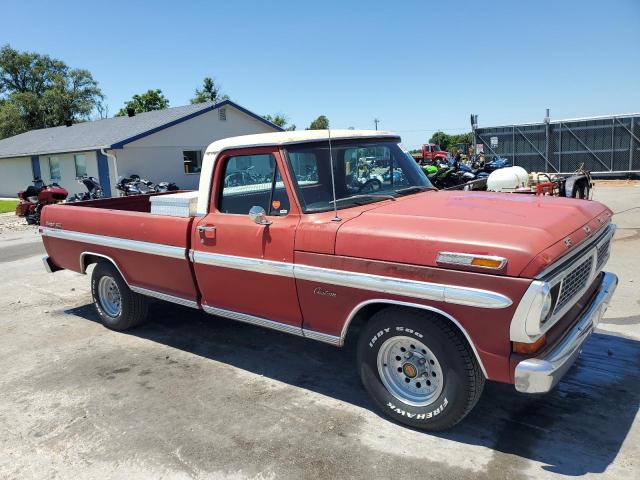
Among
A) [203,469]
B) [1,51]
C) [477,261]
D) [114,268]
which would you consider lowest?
[203,469]

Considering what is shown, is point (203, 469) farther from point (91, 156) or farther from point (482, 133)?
point (482, 133)

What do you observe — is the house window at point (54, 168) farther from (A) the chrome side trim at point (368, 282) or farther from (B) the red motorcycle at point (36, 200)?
(A) the chrome side trim at point (368, 282)

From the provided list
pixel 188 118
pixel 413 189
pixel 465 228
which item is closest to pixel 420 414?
pixel 465 228

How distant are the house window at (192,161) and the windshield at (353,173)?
2092 centimetres

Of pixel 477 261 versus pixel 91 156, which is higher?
pixel 91 156

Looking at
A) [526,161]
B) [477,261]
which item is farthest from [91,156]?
[477,261]

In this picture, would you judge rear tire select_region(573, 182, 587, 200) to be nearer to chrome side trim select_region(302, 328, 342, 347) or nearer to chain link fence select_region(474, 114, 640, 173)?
chrome side trim select_region(302, 328, 342, 347)

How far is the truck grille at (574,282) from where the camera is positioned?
3.24 meters

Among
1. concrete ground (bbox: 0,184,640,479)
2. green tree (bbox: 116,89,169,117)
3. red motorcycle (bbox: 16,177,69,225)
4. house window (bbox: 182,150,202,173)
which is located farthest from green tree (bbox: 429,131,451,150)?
concrete ground (bbox: 0,184,640,479)

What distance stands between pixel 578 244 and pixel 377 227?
51.4 inches

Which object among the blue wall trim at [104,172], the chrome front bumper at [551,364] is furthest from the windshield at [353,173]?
the blue wall trim at [104,172]

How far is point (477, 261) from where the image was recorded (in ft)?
9.87

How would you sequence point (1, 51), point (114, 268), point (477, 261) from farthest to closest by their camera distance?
point (1, 51) < point (114, 268) < point (477, 261)

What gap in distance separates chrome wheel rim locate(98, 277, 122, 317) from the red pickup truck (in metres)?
0.73
